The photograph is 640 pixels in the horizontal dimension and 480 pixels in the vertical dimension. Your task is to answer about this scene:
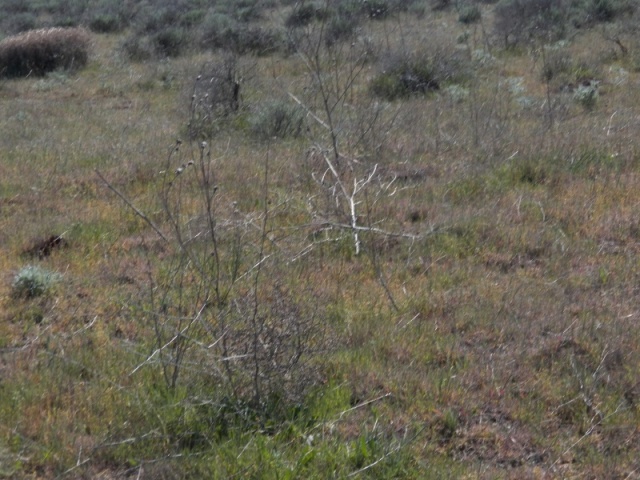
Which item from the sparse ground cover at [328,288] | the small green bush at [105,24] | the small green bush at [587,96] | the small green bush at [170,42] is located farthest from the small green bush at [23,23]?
the small green bush at [587,96]

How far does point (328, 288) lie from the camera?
5.49m

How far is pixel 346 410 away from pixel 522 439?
0.79m

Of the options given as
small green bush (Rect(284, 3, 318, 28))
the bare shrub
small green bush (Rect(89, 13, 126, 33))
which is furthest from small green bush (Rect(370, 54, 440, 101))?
small green bush (Rect(89, 13, 126, 33))

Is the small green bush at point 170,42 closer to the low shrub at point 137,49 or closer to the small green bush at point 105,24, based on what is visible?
the low shrub at point 137,49

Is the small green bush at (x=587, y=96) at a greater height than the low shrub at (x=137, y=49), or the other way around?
the small green bush at (x=587, y=96)

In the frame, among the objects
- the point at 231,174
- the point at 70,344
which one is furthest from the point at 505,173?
the point at 70,344

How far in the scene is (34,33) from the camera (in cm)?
1664

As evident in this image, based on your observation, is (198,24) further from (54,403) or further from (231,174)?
(54,403)

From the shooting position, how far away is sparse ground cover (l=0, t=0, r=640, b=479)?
3.82 metres

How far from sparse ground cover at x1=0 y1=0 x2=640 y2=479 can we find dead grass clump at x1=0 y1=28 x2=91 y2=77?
4.57 meters

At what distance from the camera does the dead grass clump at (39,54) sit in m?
16.2

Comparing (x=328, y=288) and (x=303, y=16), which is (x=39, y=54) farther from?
(x=328, y=288)

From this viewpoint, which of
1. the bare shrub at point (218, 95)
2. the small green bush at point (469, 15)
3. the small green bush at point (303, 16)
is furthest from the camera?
the small green bush at point (469, 15)

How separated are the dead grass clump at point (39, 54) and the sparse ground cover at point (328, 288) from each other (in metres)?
4.57
